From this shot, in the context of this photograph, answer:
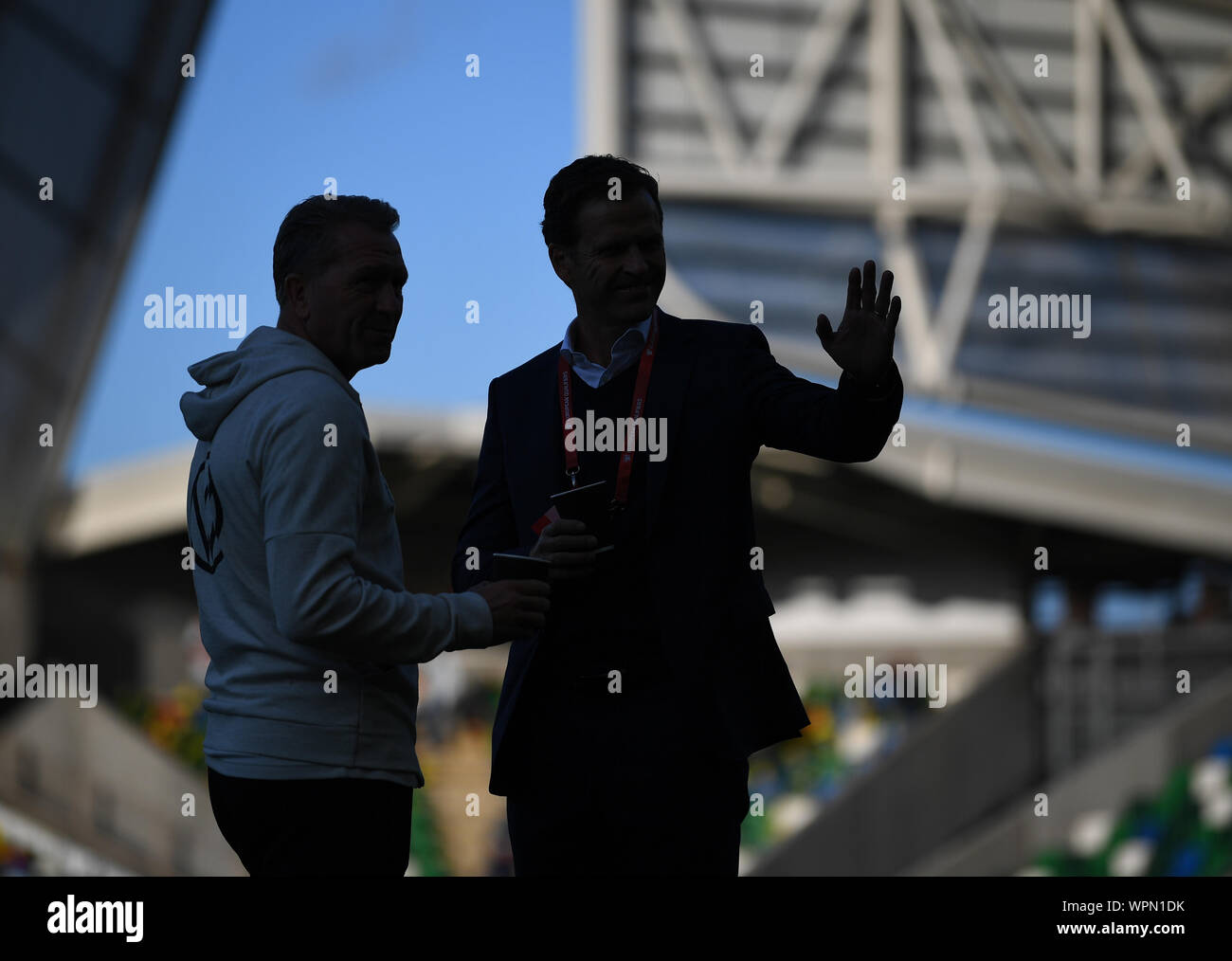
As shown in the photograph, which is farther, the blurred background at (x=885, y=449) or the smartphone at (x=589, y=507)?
the blurred background at (x=885, y=449)

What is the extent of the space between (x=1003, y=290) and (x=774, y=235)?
2749 mm

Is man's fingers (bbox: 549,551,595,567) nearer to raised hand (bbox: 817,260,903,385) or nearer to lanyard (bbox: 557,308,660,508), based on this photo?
lanyard (bbox: 557,308,660,508)

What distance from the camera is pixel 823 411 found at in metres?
2.19

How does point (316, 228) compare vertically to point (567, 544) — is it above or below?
above

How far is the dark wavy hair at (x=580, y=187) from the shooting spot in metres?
2.39

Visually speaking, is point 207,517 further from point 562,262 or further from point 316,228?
point 562,262

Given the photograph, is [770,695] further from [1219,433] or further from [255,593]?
[1219,433]

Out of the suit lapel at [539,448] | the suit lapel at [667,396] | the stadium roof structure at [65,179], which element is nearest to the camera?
the suit lapel at [667,396]

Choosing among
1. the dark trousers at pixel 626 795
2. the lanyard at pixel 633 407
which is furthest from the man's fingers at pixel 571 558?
the dark trousers at pixel 626 795

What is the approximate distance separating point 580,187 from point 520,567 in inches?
28.2

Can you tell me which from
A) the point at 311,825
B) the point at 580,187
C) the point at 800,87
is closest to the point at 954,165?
the point at 800,87

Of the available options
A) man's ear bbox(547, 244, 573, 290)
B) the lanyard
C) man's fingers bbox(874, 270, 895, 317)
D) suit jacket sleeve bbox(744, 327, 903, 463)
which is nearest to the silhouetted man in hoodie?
the lanyard

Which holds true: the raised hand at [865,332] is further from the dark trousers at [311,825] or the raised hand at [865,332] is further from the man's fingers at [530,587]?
the dark trousers at [311,825]

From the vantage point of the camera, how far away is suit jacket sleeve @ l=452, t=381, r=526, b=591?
2.47 meters
